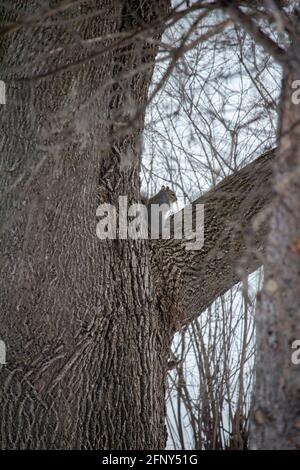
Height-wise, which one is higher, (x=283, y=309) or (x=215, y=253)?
(x=215, y=253)

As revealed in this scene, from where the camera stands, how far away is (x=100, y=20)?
379 cm

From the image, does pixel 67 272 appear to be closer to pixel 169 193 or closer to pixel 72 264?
pixel 72 264

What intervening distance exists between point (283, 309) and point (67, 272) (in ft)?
5.08

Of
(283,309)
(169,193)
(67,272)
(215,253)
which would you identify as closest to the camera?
(283,309)

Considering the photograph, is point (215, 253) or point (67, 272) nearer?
point (67, 272)

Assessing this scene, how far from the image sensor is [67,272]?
366cm

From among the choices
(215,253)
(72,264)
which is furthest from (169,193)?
(72,264)

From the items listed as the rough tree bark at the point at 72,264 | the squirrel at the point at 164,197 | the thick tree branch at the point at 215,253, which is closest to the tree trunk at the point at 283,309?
the rough tree bark at the point at 72,264

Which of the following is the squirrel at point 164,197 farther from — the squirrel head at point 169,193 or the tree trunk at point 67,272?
the tree trunk at point 67,272

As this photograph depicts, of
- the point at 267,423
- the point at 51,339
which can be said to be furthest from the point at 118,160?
the point at 267,423

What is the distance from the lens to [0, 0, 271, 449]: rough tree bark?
3.54 m

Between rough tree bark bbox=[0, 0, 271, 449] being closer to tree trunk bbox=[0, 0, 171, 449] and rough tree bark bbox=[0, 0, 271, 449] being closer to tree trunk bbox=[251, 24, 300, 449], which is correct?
tree trunk bbox=[0, 0, 171, 449]
